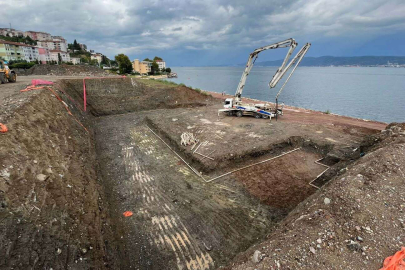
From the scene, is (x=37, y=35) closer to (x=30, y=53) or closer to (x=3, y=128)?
(x=30, y=53)

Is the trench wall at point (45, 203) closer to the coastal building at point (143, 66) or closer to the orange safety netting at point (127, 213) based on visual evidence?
the orange safety netting at point (127, 213)

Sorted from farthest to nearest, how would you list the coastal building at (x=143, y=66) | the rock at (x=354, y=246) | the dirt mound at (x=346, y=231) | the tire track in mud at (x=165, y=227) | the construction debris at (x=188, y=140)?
the coastal building at (x=143, y=66) → the construction debris at (x=188, y=140) → the tire track in mud at (x=165, y=227) → the rock at (x=354, y=246) → the dirt mound at (x=346, y=231)

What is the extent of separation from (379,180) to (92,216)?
10037mm

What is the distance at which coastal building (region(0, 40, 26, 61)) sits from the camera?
205 ft

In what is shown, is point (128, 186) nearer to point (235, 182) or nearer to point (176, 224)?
point (176, 224)

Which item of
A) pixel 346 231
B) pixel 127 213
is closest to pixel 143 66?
pixel 127 213

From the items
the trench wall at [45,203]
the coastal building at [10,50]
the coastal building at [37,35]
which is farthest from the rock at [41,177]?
the coastal building at [37,35]

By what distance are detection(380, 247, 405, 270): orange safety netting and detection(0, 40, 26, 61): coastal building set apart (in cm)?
8857

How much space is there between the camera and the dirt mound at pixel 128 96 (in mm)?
26712

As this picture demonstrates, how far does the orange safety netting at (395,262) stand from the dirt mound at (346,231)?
0.47 feet

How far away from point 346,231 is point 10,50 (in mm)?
92188

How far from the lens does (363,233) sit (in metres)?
5.21

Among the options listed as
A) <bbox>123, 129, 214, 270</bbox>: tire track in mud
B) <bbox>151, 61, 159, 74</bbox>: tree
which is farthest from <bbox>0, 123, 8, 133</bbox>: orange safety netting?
<bbox>151, 61, 159, 74</bbox>: tree

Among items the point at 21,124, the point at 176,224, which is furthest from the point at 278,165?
the point at 21,124
